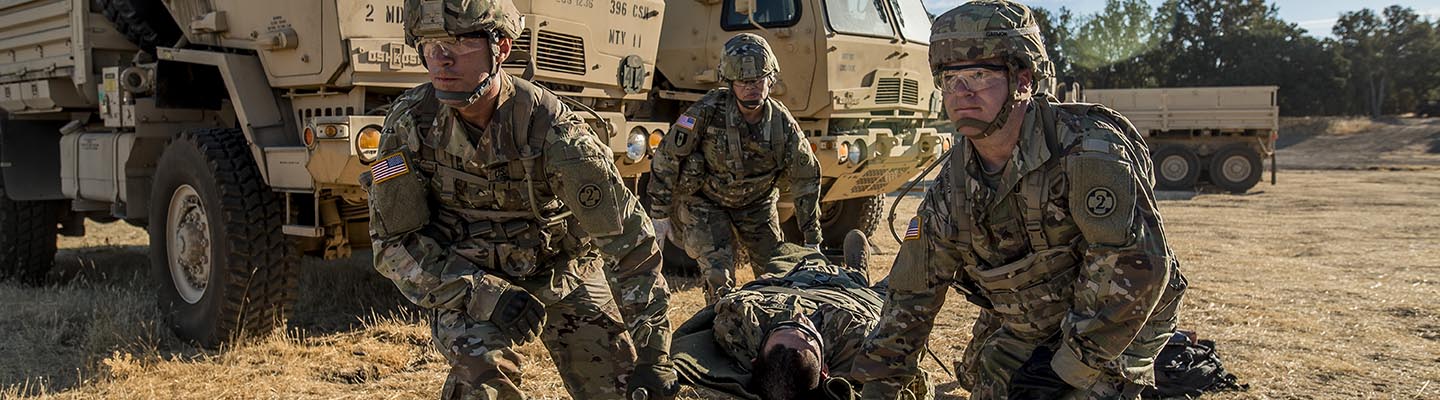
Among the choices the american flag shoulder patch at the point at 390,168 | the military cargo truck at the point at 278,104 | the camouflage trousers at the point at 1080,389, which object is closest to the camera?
the camouflage trousers at the point at 1080,389

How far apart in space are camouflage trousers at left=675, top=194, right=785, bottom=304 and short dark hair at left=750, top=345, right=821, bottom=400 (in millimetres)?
1428

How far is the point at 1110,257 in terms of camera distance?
8.30 ft

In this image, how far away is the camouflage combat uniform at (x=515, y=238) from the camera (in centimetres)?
318

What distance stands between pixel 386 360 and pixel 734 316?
191 centimetres

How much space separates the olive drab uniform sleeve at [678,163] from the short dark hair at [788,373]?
1.78 metres

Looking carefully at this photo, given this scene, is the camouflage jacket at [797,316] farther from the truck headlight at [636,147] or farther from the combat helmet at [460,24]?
the truck headlight at [636,147]

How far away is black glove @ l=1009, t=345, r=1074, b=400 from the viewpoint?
8.68 ft

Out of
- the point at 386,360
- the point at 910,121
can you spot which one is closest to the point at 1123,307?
the point at 386,360

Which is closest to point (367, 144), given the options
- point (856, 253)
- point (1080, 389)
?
point (856, 253)

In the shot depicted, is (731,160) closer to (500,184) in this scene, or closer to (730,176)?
(730,176)

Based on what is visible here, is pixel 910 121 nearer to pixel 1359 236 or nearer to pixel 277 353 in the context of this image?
pixel 277 353

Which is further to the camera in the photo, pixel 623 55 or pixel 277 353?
pixel 623 55

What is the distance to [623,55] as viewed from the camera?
6.48 metres

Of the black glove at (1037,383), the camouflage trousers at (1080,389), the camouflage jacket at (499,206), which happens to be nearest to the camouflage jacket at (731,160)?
the camouflage jacket at (499,206)
